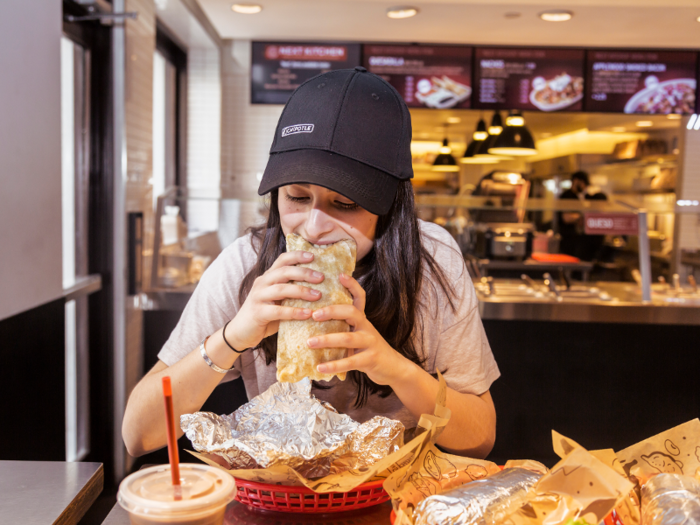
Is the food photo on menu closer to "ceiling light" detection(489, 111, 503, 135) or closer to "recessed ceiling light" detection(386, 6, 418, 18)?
"ceiling light" detection(489, 111, 503, 135)

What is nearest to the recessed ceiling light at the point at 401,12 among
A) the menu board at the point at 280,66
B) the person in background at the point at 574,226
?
the menu board at the point at 280,66

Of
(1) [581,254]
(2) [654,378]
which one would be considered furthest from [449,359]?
(1) [581,254]

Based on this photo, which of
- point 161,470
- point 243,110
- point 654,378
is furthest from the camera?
point 243,110

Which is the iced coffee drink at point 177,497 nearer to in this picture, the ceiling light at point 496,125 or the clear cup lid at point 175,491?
the clear cup lid at point 175,491

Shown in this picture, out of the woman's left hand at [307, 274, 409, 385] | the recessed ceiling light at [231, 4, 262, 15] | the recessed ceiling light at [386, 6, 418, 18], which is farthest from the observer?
the recessed ceiling light at [231, 4, 262, 15]

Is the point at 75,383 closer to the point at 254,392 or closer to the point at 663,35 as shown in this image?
the point at 254,392

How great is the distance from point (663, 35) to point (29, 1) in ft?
16.6

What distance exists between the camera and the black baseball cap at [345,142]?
3.60ft

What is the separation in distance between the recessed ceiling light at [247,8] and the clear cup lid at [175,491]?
468cm

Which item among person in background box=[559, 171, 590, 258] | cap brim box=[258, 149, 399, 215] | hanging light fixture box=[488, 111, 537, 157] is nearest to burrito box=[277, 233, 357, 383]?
cap brim box=[258, 149, 399, 215]

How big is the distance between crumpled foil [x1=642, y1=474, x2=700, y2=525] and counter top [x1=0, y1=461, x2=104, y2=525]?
2.80ft

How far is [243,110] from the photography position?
21.2 ft

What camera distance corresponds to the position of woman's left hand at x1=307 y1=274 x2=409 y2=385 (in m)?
1.01

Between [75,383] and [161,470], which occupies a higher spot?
[161,470]
